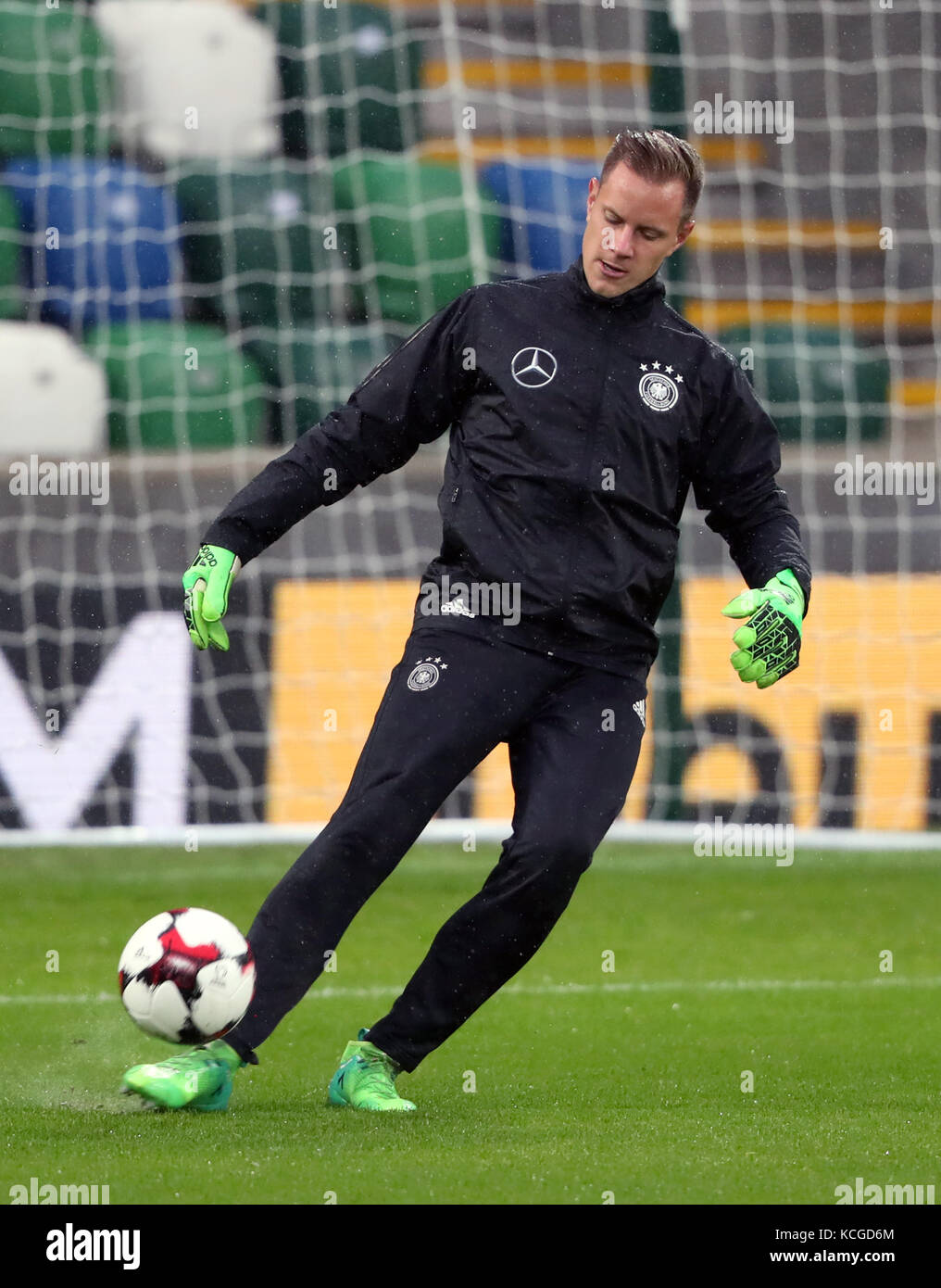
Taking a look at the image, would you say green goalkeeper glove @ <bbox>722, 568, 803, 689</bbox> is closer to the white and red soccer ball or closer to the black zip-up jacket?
the black zip-up jacket

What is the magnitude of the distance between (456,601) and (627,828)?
3895 millimetres

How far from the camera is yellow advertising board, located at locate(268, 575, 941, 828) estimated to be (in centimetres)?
802

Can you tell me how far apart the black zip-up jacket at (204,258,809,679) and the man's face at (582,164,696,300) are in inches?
2.3

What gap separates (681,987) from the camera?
247 inches

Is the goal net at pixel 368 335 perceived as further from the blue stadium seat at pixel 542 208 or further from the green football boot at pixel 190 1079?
the green football boot at pixel 190 1079

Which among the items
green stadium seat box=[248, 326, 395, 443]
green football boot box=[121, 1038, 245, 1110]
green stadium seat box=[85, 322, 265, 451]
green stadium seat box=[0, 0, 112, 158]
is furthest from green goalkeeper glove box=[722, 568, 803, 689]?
green stadium seat box=[0, 0, 112, 158]

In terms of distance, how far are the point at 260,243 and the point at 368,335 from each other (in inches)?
28.3

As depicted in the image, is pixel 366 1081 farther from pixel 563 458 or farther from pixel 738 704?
pixel 738 704

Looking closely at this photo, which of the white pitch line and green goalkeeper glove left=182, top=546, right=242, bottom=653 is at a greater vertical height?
green goalkeeper glove left=182, top=546, right=242, bottom=653

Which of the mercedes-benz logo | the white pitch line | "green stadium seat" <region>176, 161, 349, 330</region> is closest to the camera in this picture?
the mercedes-benz logo

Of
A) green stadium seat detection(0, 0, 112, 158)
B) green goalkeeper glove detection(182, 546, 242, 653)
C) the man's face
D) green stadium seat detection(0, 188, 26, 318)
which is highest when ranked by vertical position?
green stadium seat detection(0, 0, 112, 158)

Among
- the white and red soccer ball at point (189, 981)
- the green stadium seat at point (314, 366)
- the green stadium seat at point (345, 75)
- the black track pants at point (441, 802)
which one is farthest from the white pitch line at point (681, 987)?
the green stadium seat at point (345, 75)

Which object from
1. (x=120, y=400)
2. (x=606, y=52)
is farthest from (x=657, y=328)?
(x=606, y=52)

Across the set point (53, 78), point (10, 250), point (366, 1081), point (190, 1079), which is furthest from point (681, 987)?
point (53, 78)
